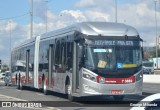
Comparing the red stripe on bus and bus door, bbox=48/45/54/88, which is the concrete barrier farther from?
the red stripe on bus

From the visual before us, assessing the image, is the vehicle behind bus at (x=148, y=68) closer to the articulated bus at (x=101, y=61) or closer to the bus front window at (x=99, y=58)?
the articulated bus at (x=101, y=61)

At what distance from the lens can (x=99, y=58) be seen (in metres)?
18.6

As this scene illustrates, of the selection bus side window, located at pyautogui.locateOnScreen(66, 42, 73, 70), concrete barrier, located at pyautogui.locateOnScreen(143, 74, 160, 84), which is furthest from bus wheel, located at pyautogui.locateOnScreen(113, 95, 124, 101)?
concrete barrier, located at pyautogui.locateOnScreen(143, 74, 160, 84)

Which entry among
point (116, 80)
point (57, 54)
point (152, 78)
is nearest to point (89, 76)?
point (116, 80)

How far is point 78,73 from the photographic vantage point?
1928 centimetres

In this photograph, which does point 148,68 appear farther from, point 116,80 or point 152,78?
point 116,80

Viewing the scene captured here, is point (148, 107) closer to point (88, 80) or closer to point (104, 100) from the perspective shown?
point (88, 80)

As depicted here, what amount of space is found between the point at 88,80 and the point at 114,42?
2.02 metres

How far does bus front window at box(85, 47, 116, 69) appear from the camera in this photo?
18.6 metres

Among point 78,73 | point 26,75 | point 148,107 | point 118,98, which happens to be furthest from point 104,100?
point 148,107

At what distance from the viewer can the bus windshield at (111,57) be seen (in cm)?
1861

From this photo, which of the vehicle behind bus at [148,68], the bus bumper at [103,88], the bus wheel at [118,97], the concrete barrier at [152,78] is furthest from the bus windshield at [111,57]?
the vehicle behind bus at [148,68]

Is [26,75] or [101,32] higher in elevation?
[101,32]

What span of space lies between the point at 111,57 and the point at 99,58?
0.51 meters
